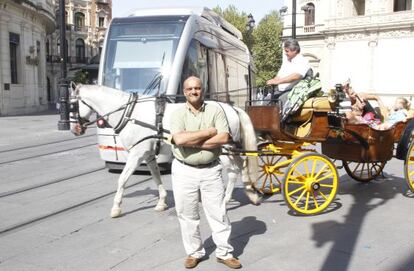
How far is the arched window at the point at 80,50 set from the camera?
58.1m

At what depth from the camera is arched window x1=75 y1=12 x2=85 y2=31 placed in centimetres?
5785

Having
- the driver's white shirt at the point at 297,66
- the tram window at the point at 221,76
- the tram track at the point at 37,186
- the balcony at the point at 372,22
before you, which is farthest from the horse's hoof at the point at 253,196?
the balcony at the point at 372,22

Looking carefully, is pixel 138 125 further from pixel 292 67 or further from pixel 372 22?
pixel 372 22

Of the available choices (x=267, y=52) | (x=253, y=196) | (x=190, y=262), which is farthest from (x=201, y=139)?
(x=267, y=52)

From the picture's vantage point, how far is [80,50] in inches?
2313

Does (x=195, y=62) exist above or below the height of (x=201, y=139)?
above

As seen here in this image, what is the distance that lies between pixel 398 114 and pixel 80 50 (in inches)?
2234

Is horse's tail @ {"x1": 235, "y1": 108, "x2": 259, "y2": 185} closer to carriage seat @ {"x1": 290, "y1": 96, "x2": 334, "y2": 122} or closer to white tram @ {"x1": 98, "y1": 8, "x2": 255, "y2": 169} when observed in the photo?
carriage seat @ {"x1": 290, "y1": 96, "x2": 334, "y2": 122}

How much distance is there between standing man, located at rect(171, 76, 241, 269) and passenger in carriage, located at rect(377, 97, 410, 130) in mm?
3458

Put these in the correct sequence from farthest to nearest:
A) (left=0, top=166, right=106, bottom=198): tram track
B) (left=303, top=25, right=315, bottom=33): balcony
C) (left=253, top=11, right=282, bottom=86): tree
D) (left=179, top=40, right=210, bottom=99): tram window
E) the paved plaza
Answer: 1. (left=253, top=11, right=282, bottom=86): tree
2. (left=303, top=25, right=315, bottom=33): balcony
3. (left=179, top=40, right=210, bottom=99): tram window
4. (left=0, top=166, right=106, bottom=198): tram track
5. the paved plaza

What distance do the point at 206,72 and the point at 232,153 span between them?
4.64 metres

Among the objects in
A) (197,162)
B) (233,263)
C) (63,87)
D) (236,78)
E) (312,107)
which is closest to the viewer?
(197,162)

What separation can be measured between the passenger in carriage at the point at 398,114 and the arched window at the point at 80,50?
55370mm

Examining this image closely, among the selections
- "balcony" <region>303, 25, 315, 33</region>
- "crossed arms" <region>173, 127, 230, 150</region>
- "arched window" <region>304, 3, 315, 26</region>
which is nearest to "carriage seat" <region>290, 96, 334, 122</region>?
"crossed arms" <region>173, 127, 230, 150</region>
